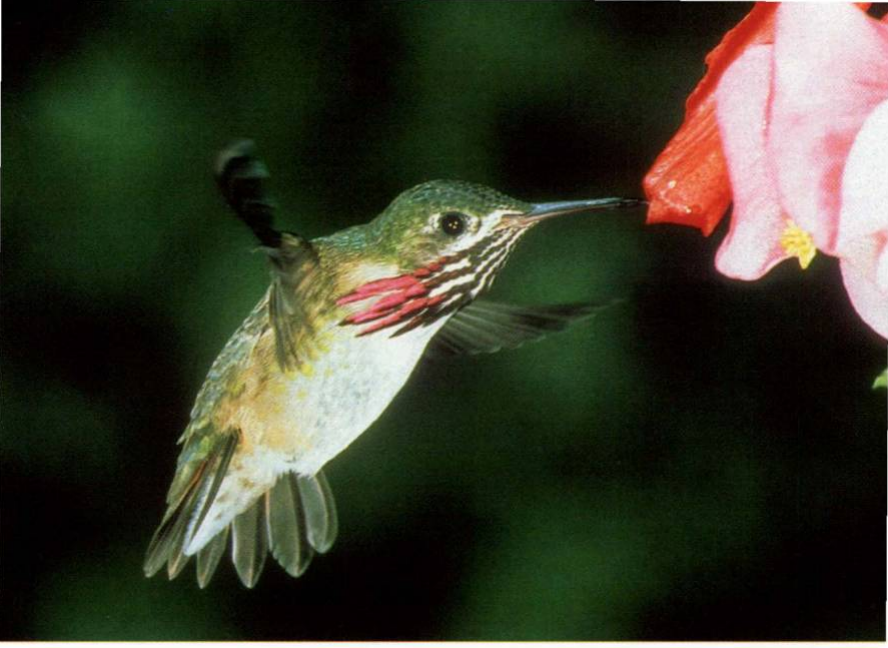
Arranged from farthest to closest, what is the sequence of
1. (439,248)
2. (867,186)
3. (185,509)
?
(185,509)
(439,248)
(867,186)

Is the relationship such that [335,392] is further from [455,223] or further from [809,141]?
[809,141]

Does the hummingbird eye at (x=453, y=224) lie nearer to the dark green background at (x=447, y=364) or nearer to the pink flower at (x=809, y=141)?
the dark green background at (x=447, y=364)

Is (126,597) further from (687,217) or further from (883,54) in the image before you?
(883,54)

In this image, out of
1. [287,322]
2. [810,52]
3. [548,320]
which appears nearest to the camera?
[810,52]

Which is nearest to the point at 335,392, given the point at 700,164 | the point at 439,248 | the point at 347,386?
the point at 347,386

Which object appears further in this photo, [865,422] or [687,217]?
[865,422]

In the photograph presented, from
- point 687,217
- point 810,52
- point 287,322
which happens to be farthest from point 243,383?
point 810,52
